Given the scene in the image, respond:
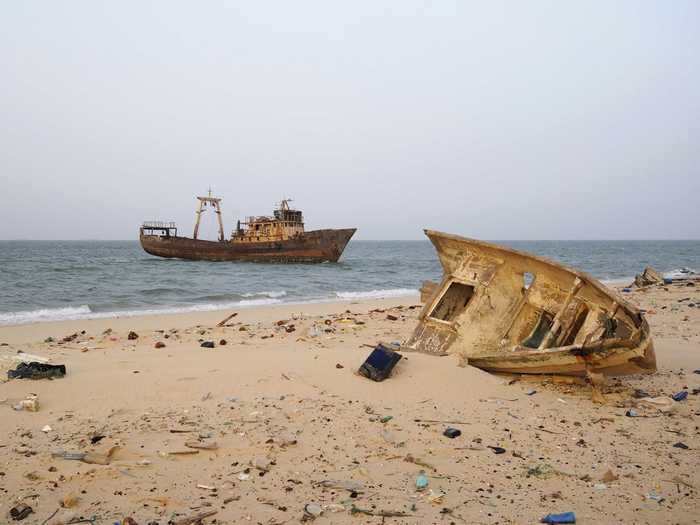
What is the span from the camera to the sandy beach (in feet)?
9.83

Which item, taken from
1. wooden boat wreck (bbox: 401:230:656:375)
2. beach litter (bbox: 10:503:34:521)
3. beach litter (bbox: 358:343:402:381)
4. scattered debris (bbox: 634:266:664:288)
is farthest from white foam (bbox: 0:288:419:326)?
beach litter (bbox: 10:503:34:521)

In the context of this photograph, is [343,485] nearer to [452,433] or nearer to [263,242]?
[452,433]

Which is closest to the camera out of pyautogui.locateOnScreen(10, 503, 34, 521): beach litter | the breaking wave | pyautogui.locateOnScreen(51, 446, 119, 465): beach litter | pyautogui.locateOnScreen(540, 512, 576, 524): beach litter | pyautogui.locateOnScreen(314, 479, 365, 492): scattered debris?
pyautogui.locateOnScreen(10, 503, 34, 521): beach litter

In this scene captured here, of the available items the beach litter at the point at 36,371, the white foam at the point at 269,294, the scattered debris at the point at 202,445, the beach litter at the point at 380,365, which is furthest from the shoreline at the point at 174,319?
the scattered debris at the point at 202,445

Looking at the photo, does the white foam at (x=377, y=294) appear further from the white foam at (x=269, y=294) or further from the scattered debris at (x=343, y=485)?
the scattered debris at (x=343, y=485)

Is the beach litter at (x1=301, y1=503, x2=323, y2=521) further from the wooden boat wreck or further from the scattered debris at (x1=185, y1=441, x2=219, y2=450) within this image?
the wooden boat wreck

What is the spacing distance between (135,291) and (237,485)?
626 inches

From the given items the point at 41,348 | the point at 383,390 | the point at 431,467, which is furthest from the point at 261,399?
the point at 41,348

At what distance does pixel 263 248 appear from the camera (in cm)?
3475

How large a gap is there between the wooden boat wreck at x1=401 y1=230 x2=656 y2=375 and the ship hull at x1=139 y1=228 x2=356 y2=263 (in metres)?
27.5

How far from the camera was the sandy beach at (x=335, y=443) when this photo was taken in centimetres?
300

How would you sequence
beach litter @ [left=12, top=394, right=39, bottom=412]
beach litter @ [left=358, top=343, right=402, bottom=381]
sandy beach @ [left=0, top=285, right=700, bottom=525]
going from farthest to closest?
1. beach litter @ [left=358, top=343, right=402, bottom=381]
2. beach litter @ [left=12, top=394, right=39, bottom=412]
3. sandy beach @ [left=0, top=285, right=700, bottom=525]

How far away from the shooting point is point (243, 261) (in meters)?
36.2

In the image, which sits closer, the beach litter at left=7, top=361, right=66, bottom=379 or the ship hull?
the beach litter at left=7, top=361, right=66, bottom=379
